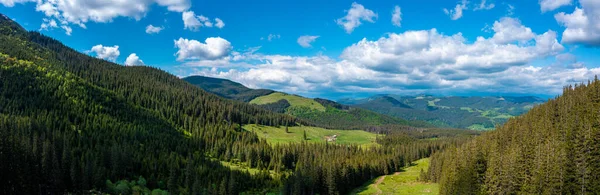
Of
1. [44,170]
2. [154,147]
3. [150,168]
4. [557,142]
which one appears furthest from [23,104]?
[557,142]

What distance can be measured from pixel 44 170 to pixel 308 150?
385 ft

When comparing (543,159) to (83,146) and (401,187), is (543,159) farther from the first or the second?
(83,146)

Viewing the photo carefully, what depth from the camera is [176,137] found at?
182m

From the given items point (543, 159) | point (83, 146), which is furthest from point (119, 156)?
point (543, 159)

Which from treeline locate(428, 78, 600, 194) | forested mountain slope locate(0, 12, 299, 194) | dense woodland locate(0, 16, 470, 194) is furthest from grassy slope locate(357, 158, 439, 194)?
forested mountain slope locate(0, 12, 299, 194)

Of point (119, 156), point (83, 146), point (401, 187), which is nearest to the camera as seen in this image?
point (119, 156)

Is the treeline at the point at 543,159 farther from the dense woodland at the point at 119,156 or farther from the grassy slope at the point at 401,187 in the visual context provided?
the dense woodland at the point at 119,156

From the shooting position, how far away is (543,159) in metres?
71.9

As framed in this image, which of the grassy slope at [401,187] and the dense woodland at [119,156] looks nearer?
the dense woodland at [119,156]

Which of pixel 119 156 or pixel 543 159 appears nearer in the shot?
pixel 543 159

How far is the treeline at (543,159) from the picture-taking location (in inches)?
2596

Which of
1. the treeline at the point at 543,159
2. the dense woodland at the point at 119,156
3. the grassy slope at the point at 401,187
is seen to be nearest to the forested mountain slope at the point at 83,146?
the dense woodland at the point at 119,156

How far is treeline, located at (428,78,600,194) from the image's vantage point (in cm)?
6594

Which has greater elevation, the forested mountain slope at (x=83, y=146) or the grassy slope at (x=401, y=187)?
the forested mountain slope at (x=83, y=146)
